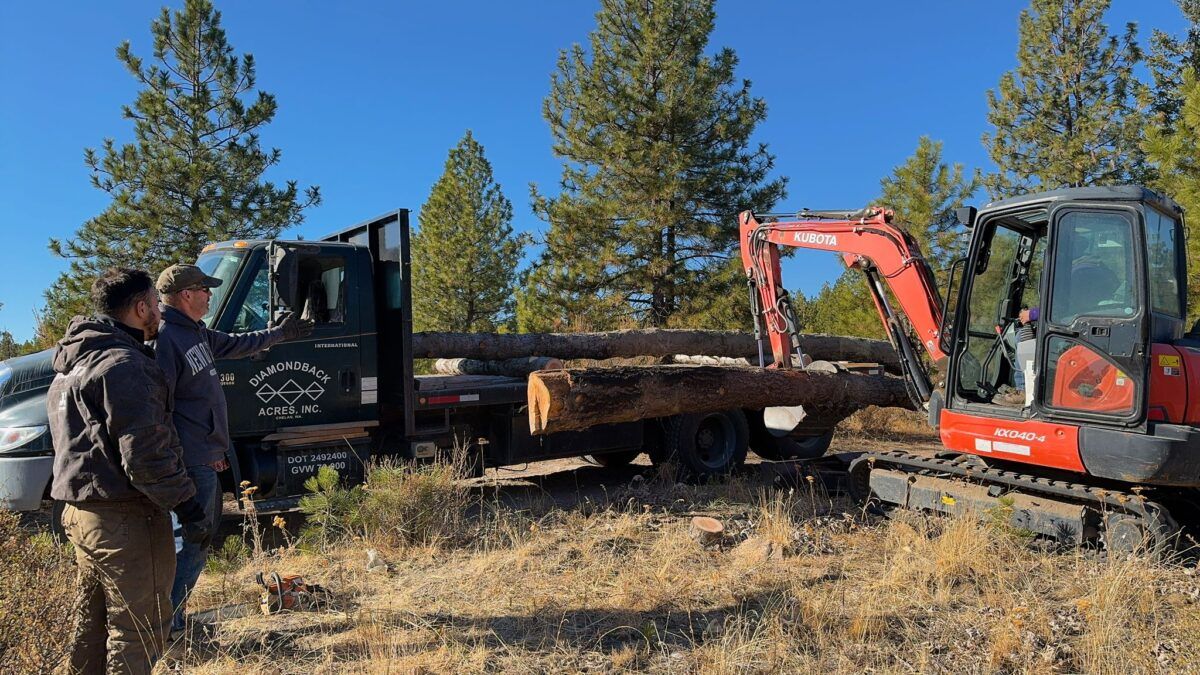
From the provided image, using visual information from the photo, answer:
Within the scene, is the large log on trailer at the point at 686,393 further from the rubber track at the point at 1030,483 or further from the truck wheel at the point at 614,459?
the truck wheel at the point at 614,459

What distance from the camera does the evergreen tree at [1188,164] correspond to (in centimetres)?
1077

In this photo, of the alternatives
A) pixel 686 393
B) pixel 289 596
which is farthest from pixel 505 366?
pixel 289 596

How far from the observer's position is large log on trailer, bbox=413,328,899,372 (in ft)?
27.0

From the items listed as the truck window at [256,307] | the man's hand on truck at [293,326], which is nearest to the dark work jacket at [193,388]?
the man's hand on truck at [293,326]

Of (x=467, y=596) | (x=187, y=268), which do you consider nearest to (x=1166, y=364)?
(x=467, y=596)

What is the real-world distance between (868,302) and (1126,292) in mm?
13449

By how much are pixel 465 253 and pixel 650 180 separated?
12.2 m

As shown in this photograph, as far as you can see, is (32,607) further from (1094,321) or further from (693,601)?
(1094,321)

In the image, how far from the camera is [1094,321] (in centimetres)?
507

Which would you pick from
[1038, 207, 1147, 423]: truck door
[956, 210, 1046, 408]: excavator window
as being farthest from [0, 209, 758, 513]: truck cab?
[1038, 207, 1147, 423]: truck door

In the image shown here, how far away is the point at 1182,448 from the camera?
4.65 metres

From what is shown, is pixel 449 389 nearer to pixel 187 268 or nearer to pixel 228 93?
pixel 187 268

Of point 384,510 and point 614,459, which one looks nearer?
point 384,510

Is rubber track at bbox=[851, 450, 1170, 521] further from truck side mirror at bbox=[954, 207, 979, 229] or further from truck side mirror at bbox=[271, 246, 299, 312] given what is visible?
truck side mirror at bbox=[271, 246, 299, 312]
